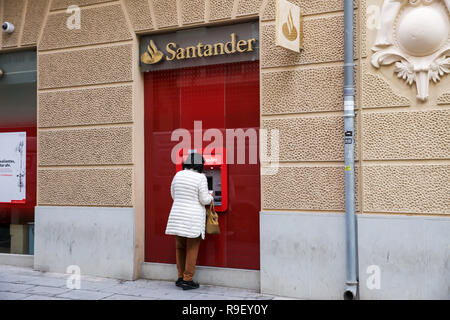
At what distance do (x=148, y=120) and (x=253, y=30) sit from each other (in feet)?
6.29

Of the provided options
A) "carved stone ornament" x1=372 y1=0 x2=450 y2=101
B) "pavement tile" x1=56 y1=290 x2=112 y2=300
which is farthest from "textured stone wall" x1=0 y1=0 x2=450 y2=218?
"pavement tile" x1=56 y1=290 x2=112 y2=300

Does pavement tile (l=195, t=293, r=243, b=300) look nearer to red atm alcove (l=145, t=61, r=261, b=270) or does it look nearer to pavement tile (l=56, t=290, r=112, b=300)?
red atm alcove (l=145, t=61, r=261, b=270)

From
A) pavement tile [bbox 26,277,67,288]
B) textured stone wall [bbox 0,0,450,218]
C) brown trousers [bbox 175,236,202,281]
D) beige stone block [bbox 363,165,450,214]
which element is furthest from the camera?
pavement tile [bbox 26,277,67,288]

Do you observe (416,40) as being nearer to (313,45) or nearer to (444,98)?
(444,98)

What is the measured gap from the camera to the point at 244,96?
6508mm

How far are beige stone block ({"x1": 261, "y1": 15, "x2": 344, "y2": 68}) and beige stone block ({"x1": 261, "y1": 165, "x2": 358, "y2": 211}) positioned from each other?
4.13 ft

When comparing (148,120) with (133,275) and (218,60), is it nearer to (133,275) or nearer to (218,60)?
(218,60)

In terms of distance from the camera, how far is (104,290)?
637 centimetres

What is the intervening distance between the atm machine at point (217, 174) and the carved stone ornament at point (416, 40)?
2.21 metres

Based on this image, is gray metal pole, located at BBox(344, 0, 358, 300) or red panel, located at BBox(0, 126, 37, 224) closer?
gray metal pole, located at BBox(344, 0, 358, 300)

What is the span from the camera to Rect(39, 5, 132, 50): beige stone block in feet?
23.2

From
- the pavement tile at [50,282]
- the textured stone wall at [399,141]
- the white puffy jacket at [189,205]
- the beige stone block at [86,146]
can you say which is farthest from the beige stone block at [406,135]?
the pavement tile at [50,282]

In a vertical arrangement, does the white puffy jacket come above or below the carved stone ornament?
below
